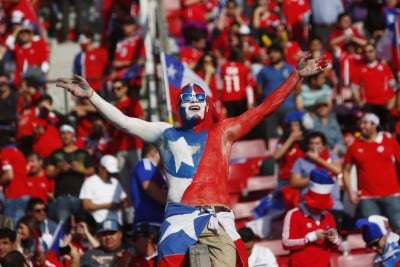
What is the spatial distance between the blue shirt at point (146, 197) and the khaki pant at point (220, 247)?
10.3ft

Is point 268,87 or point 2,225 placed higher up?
point 268,87

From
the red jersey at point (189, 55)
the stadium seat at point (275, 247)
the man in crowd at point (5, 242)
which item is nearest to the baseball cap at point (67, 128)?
the red jersey at point (189, 55)

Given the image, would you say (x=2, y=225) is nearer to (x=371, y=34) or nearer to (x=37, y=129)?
(x=37, y=129)

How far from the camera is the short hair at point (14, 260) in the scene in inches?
516

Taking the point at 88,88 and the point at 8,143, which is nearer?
the point at 88,88

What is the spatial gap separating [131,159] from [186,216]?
21.2 ft

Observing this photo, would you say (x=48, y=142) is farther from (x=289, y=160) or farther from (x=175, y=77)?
(x=289, y=160)

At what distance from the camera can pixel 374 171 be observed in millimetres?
15602

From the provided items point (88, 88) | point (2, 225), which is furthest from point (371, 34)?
point (88, 88)

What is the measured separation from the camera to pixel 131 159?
17297 millimetres

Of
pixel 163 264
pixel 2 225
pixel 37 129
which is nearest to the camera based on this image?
pixel 163 264

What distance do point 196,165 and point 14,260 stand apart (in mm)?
2872

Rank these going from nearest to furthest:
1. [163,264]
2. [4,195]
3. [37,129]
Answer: [163,264] → [4,195] → [37,129]

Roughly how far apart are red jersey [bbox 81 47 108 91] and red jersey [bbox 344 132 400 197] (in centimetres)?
540
